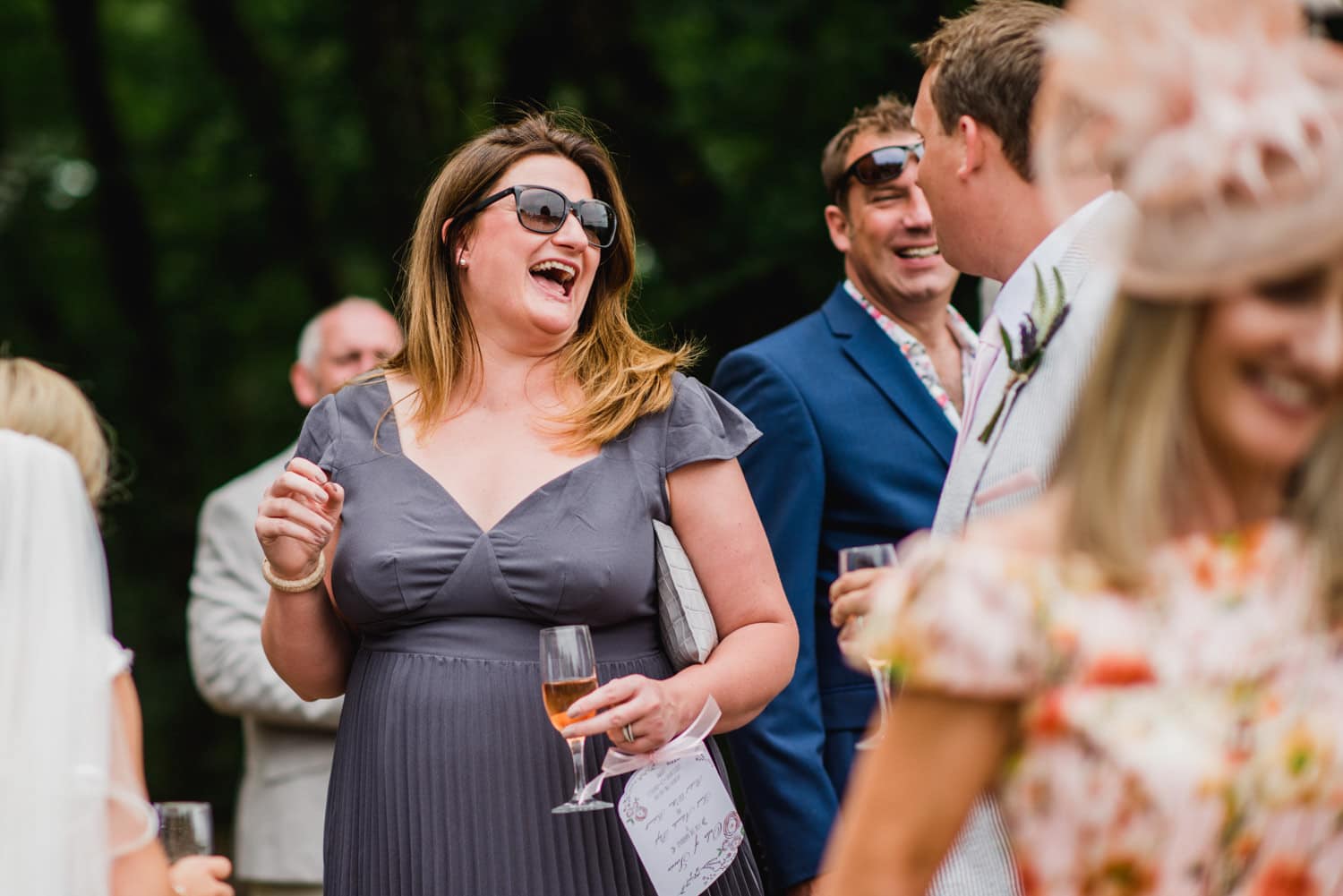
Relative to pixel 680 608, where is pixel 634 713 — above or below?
below

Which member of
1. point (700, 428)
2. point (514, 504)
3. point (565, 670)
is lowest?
point (565, 670)

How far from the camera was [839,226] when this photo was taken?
4.48 m

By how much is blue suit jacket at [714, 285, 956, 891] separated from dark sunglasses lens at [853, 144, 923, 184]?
557mm

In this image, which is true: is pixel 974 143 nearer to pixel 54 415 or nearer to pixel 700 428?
pixel 700 428

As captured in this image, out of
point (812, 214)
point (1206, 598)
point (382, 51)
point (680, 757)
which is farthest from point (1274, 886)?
point (382, 51)

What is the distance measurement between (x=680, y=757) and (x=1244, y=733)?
1.58 meters

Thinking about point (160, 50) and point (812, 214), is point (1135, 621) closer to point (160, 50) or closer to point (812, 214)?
point (812, 214)

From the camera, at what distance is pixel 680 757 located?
10.4ft

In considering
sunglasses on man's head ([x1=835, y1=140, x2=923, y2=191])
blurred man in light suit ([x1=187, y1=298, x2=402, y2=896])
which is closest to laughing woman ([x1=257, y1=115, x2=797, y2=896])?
sunglasses on man's head ([x1=835, y1=140, x2=923, y2=191])

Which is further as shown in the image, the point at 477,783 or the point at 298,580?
the point at 298,580

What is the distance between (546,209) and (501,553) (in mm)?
818

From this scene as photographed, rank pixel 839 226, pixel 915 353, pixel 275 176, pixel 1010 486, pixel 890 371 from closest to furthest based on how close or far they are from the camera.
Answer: pixel 1010 486 < pixel 890 371 < pixel 915 353 < pixel 839 226 < pixel 275 176

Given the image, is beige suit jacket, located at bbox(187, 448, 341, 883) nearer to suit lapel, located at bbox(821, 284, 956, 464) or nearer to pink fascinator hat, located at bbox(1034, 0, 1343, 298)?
suit lapel, located at bbox(821, 284, 956, 464)

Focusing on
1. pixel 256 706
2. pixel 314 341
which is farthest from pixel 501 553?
pixel 314 341
